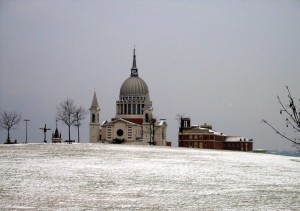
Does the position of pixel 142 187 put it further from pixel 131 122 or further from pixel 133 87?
pixel 133 87

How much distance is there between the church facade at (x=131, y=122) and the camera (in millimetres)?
172250

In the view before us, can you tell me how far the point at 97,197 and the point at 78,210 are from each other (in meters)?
2.90

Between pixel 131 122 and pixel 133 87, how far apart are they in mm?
21377

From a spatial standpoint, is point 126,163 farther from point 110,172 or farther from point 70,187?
point 70,187

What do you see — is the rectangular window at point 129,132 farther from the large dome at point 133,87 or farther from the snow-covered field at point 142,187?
the snow-covered field at point 142,187

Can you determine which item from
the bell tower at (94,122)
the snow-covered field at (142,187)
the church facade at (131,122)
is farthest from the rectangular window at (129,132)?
the snow-covered field at (142,187)

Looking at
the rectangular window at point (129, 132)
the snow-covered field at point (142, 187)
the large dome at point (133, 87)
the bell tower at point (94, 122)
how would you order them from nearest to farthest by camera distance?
1. the snow-covered field at point (142, 187)
2. the rectangular window at point (129, 132)
3. the bell tower at point (94, 122)
4. the large dome at point (133, 87)

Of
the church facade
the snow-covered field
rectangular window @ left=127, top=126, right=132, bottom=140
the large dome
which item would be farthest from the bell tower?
the snow-covered field

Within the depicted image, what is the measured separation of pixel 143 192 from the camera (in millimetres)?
24562

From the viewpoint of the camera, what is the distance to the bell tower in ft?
591

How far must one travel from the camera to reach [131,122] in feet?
587

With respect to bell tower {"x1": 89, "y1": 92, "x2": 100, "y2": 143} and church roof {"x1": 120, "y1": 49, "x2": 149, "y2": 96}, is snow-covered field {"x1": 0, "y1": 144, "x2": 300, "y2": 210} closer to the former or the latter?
bell tower {"x1": 89, "y1": 92, "x2": 100, "y2": 143}

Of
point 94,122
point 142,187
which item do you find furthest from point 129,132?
point 142,187

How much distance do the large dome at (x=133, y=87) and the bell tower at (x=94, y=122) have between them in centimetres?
1567
